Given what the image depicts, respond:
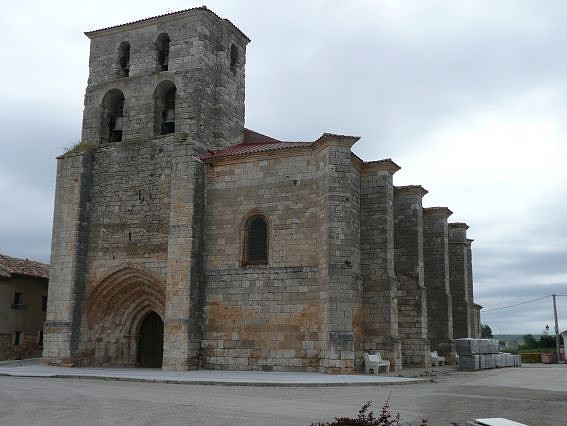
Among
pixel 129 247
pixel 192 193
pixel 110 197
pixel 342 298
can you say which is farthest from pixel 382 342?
pixel 110 197

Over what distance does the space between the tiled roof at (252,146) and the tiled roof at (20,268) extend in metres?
10.7

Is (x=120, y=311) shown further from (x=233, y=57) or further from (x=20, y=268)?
(x=233, y=57)

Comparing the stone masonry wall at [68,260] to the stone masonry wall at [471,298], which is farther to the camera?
the stone masonry wall at [471,298]

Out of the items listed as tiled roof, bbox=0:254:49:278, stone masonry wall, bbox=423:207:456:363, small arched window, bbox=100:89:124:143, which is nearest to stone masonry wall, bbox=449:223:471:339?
stone masonry wall, bbox=423:207:456:363

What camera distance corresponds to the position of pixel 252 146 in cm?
2128

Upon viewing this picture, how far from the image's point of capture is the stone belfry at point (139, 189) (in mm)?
19672

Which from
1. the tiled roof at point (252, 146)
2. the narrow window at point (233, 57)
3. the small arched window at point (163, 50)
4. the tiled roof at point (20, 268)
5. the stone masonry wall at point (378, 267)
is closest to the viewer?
the stone masonry wall at point (378, 267)

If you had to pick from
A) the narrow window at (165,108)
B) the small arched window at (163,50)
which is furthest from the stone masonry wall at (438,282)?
the small arched window at (163,50)

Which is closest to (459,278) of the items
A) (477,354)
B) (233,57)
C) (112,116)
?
(477,354)

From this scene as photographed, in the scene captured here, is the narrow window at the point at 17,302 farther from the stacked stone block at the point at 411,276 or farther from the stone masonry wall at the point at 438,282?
the stone masonry wall at the point at 438,282

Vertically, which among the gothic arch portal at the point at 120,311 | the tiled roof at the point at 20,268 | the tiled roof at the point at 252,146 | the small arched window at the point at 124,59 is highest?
the small arched window at the point at 124,59

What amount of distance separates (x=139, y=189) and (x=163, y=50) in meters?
5.35

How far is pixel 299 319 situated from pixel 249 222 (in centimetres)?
353

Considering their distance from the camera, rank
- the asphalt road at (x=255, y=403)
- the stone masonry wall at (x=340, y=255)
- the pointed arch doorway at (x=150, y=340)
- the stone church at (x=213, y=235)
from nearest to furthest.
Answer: the asphalt road at (x=255, y=403) → the stone masonry wall at (x=340, y=255) → the stone church at (x=213, y=235) → the pointed arch doorway at (x=150, y=340)
